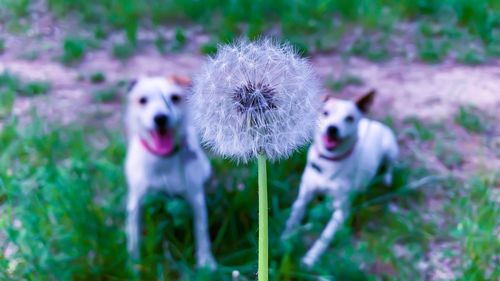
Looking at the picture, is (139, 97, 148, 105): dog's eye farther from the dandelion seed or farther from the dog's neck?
the dandelion seed

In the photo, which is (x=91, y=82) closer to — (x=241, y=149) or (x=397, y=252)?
(x=397, y=252)

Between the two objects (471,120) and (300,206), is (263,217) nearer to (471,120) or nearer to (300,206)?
(300,206)

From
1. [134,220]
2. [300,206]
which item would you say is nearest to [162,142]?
[134,220]

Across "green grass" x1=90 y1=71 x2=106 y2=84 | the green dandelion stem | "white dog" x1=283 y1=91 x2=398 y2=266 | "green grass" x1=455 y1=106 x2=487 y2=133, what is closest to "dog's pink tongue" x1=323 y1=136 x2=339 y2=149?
"white dog" x1=283 y1=91 x2=398 y2=266

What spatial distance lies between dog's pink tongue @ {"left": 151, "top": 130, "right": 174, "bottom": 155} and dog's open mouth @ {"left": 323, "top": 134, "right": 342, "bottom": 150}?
0.57 meters

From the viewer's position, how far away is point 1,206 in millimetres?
2195

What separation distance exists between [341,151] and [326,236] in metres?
0.33

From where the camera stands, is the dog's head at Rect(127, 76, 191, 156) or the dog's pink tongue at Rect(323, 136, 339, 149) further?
the dog's pink tongue at Rect(323, 136, 339, 149)

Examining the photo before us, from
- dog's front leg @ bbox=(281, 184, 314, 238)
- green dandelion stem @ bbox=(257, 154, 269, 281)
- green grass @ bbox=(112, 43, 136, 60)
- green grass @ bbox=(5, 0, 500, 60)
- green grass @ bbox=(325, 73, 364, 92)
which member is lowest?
dog's front leg @ bbox=(281, 184, 314, 238)

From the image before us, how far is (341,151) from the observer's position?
2121 mm

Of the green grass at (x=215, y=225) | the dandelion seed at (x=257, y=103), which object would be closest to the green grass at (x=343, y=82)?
the green grass at (x=215, y=225)

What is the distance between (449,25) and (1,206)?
3145 mm

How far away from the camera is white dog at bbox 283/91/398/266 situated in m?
2.02

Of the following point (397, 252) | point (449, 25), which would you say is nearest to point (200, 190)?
point (397, 252)
